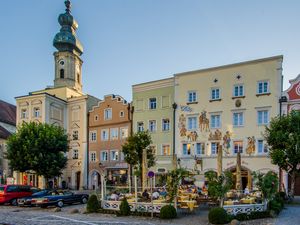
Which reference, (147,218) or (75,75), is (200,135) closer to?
(147,218)

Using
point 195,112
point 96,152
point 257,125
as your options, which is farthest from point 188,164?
point 96,152

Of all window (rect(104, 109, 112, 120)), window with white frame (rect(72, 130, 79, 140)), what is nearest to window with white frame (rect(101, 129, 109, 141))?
window (rect(104, 109, 112, 120))

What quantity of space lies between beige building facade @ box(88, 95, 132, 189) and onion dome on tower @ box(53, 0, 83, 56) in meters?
15.7

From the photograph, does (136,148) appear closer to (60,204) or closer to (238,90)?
(60,204)

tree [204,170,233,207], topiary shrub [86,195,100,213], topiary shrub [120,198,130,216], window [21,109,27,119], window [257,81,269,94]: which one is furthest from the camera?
window [21,109,27,119]

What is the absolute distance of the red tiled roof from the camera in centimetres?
5822

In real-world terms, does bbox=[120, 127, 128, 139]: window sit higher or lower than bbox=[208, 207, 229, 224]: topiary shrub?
higher

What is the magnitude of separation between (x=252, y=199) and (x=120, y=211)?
289 inches

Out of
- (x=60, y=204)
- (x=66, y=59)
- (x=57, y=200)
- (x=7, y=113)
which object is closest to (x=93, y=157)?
(x=66, y=59)

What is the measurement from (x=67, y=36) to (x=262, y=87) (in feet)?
112

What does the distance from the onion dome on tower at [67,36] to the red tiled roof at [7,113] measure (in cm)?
1680

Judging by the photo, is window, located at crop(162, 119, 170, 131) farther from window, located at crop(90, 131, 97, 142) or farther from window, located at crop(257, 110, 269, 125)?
window, located at crop(90, 131, 97, 142)

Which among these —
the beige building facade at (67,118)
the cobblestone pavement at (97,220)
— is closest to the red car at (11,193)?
the cobblestone pavement at (97,220)

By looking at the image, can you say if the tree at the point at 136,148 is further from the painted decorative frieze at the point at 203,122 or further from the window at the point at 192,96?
the window at the point at 192,96
